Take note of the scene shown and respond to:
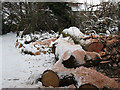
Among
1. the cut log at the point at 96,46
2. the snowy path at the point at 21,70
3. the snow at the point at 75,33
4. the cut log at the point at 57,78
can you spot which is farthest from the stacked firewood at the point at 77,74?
the snow at the point at 75,33

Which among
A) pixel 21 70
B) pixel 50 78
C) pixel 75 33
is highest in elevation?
pixel 75 33

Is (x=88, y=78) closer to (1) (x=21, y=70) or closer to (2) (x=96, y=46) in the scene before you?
(2) (x=96, y=46)

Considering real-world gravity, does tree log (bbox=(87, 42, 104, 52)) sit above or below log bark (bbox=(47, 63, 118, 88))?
above

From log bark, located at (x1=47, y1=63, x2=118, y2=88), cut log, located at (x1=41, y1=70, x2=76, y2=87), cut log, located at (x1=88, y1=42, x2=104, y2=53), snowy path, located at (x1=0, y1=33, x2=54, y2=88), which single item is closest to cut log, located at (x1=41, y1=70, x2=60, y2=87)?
cut log, located at (x1=41, y1=70, x2=76, y2=87)

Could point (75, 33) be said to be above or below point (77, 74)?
above

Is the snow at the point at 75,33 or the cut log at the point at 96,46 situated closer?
the cut log at the point at 96,46

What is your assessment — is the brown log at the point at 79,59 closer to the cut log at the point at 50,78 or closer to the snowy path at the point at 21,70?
the cut log at the point at 50,78

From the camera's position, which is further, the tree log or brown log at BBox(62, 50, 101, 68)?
the tree log

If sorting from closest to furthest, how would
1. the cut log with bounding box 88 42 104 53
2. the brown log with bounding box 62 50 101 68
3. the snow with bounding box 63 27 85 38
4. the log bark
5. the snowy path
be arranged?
the log bark → the brown log with bounding box 62 50 101 68 → the snowy path → the cut log with bounding box 88 42 104 53 → the snow with bounding box 63 27 85 38

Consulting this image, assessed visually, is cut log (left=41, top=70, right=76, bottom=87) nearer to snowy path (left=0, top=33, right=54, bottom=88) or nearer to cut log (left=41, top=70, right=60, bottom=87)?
cut log (left=41, top=70, right=60, bottom=87)

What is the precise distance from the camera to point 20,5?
1070 centimetres

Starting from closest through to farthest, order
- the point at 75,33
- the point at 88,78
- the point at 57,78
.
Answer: the point at 88,78, the point at 57,78, the point at 75,33

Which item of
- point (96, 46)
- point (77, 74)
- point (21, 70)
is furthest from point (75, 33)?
point (77, 74)

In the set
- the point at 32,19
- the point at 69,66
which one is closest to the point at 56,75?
the point at 69,66
